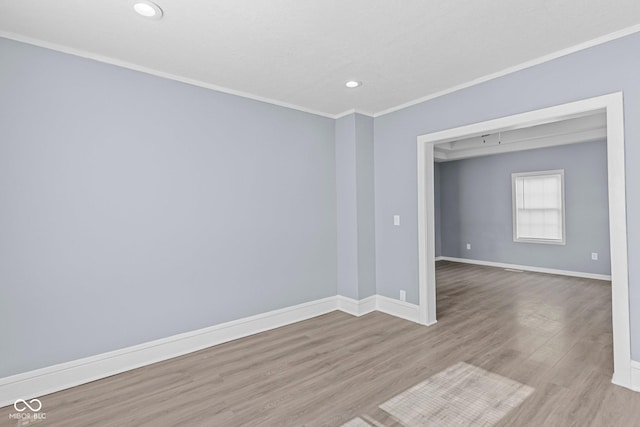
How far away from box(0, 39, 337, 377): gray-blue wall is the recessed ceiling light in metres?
0.88

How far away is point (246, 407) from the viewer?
222 centimetres

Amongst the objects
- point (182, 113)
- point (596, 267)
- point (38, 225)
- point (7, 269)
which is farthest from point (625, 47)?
point (596, 267)

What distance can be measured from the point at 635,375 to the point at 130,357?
12.9 feet

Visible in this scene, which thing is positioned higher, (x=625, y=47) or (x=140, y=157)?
(x=625, y=47)

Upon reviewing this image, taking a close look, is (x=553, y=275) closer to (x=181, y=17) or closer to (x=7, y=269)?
(x=181, y=17)

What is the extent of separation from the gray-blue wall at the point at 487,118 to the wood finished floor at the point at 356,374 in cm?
54

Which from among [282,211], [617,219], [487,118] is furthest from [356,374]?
[487,118]

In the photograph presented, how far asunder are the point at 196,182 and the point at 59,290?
4.53ft

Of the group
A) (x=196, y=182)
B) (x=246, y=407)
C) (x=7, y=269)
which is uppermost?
(x=196, y=182)

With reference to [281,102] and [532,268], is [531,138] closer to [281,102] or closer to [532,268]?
[532,268]

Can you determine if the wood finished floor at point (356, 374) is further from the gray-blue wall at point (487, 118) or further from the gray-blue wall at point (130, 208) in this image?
the gray-blue wall at point (487, 118)

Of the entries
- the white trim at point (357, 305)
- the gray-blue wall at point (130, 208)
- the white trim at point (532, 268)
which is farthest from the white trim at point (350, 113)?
the white trim at point (532, 268)

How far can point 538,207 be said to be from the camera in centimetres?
665

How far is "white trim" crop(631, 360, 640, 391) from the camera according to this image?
2.29 m
